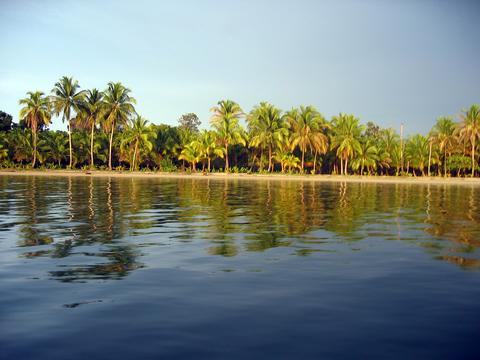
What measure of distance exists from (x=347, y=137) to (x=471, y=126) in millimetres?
18199

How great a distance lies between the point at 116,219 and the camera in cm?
1733

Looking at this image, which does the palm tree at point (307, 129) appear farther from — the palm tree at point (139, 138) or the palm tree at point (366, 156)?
the palm tree at point (139, 138)

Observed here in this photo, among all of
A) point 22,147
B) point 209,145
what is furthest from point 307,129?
point 22,147

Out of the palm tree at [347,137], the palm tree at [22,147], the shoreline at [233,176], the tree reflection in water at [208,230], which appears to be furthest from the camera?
the palm tree at [22,147]

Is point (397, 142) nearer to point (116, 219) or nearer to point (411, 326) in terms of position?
point (116, 219)

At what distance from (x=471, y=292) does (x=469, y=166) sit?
7062cm

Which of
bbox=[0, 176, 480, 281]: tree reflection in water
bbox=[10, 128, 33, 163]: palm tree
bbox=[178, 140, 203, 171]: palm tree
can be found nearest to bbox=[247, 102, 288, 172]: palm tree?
bbox=[178, 140, 203, 171]: palm tree

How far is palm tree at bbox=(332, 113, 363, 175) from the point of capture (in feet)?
226

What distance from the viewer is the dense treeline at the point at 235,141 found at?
231 ft

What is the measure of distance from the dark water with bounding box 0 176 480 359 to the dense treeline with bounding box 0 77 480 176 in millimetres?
56211

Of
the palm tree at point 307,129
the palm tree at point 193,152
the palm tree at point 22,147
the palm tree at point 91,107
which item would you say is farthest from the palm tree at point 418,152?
the palm tree at point 22,147

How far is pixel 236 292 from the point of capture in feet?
25.0

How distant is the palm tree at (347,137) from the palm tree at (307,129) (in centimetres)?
213

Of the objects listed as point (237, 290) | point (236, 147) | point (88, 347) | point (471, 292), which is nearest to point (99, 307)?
point (88, 347)
